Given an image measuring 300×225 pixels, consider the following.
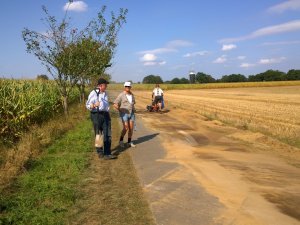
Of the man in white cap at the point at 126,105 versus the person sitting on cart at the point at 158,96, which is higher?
the man in white cap at the point at 126,105

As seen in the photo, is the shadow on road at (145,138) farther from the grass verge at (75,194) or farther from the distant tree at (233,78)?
the distant tree at (233,78)

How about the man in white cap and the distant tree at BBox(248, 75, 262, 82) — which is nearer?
the man in white cap

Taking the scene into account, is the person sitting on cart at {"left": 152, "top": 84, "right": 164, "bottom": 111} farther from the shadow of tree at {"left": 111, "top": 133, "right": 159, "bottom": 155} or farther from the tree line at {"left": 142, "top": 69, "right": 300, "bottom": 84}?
the tree line at {"left": 142, "top": 69, "right": 300, "bottom": 84}

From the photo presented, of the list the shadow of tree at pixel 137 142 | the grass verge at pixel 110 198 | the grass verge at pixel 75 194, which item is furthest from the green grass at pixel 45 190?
the shadow of tree at pixel 137 142

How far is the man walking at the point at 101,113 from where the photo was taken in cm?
963

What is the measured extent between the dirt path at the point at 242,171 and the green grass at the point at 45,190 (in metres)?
2.15

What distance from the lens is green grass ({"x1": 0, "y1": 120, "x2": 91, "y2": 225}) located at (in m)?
5.44

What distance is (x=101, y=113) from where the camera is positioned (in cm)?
975

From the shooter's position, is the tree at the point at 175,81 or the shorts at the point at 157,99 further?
the tree at the point at 175,81

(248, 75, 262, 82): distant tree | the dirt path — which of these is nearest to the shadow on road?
the dirt path

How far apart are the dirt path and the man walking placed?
152cm

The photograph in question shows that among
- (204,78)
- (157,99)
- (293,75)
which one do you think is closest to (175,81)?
(204,78)

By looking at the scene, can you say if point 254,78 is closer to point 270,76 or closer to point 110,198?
point 270,76

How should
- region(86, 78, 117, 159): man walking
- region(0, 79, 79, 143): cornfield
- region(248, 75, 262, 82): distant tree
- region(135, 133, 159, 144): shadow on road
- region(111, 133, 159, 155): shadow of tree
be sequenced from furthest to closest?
region(248, 75, 262, 82): distant tree < region(135, 133, 159, 144): shadow on road < region(0, 79, 79, 143): cornfield < region(111, 133, 159, 155): shadow of tree < region(86, 78, 117, 159): man walking
